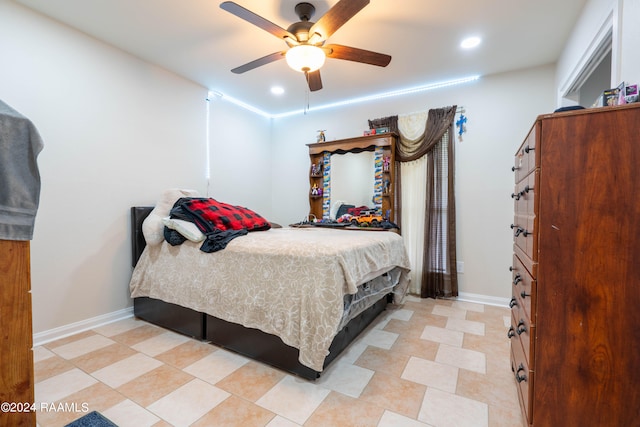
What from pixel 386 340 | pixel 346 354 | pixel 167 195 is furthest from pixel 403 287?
pixel 167 195

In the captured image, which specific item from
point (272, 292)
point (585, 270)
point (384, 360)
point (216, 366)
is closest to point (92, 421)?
point (216, 366)

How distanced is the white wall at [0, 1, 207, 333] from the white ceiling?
0.69ft

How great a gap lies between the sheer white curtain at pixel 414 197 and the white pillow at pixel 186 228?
2.44 meters

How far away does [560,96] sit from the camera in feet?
8.69

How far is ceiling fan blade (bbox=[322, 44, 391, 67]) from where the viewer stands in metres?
2.07

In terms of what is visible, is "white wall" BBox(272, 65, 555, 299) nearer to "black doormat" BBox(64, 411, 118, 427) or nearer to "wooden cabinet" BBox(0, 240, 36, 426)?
"black doormat" BBox(64, 411, 118, 427)

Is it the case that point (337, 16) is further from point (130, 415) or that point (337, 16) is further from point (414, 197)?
point (130, 415)

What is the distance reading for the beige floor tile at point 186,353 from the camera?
Answer: 6.38 ft

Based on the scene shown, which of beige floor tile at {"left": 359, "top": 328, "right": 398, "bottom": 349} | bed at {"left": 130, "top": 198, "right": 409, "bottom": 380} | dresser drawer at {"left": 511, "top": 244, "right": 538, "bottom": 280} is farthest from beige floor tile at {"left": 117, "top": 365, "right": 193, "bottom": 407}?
dresser drawer at {"left": 511, "top": 244, "right": 538, "bottom": 280}

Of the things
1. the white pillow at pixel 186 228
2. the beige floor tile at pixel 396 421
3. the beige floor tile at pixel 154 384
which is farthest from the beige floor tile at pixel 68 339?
the beige floor tile at pixel 396 421

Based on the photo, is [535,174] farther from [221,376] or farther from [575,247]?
[221,376]

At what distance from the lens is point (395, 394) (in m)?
1.63

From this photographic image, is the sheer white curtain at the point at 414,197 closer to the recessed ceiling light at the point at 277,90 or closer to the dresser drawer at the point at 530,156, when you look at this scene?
the recessed ceiling light at the point at 277,90

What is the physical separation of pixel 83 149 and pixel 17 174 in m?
1.90
